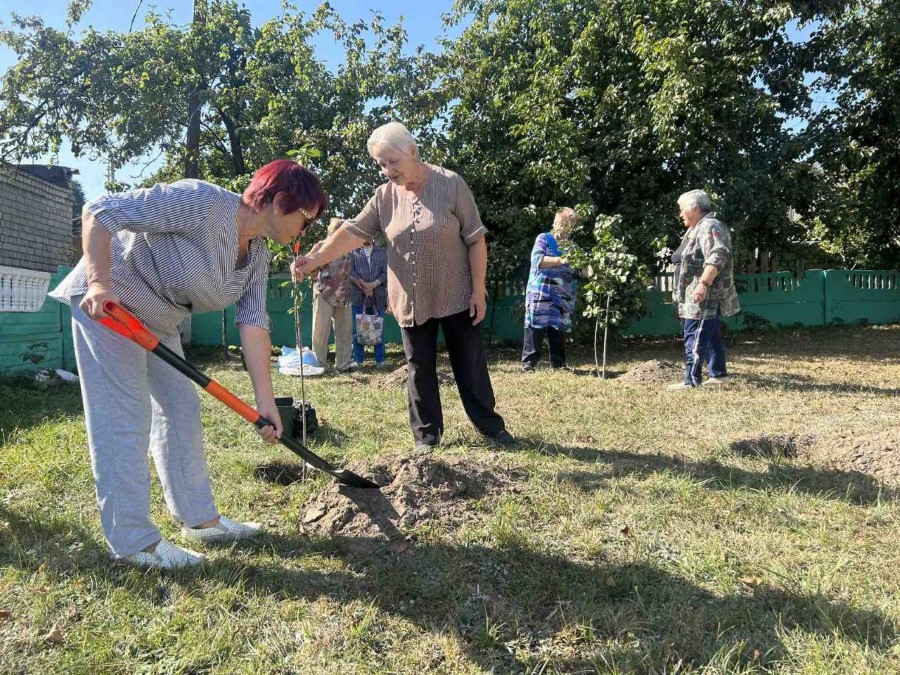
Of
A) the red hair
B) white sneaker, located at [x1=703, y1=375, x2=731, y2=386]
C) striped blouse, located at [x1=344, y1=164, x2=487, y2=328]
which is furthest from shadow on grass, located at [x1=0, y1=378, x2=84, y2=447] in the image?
white sneaker, located at [x1=703, y1=375, x2=731, y2=386]

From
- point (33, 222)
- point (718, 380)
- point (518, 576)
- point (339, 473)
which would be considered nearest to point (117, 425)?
point (339, 473)

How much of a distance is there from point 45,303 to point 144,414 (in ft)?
21.6

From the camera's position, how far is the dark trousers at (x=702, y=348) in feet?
18.6

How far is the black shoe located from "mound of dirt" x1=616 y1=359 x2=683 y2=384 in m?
2.83

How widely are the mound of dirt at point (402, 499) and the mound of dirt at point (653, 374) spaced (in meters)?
3.61

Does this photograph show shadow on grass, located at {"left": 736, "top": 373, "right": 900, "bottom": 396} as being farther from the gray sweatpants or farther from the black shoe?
the gray sweatpants

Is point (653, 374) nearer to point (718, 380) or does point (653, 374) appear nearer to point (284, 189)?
point (718, 380)

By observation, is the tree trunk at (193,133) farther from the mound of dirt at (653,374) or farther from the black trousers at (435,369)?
the black trousers at (435,369)

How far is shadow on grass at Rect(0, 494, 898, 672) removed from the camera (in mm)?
1790

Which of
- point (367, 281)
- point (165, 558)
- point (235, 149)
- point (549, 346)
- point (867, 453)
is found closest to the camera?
point (165, 558)

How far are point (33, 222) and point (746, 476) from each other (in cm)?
1178

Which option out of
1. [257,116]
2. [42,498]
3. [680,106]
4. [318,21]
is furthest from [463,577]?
[318,21]

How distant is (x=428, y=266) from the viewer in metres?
3.53

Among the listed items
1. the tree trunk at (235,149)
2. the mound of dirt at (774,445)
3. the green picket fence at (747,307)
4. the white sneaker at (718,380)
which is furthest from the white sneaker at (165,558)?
the tree trunk at (235,149)
